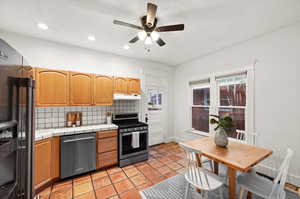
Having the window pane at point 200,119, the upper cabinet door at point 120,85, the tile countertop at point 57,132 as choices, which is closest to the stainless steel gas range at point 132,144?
the tile countertop at point 57,132

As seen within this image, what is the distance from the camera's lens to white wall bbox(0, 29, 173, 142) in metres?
2.38

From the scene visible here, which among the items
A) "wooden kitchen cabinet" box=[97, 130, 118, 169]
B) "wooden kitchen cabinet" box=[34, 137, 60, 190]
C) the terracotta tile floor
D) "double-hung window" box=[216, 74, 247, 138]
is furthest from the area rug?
"wooden kitchen cabinet" box=[34, 137, 60, 190]

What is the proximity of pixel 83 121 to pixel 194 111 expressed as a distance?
3169mm

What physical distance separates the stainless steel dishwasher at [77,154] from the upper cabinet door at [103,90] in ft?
2.59

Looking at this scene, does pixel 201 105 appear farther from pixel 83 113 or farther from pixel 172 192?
pixel 83 113

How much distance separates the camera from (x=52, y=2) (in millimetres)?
1598

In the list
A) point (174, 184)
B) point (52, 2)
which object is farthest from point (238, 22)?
point (174, 184)

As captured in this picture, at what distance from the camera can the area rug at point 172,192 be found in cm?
185

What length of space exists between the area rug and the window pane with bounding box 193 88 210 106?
6.82 ft

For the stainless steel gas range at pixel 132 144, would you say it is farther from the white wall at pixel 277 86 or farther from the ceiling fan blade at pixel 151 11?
the white wall at pixel 277 86

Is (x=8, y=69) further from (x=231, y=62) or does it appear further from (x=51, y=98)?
(x=231, y=62)

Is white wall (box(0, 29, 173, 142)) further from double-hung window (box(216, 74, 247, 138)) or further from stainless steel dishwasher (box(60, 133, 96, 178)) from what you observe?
double-hung window (box(216, 74, 247, 138))

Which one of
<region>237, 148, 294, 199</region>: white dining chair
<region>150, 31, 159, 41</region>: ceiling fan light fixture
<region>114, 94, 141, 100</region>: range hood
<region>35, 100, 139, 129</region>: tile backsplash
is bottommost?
<region>237, 148, 294, 199</region>: white dining chair

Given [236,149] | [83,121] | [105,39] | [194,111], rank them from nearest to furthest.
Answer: [236,149] → [105,39] → [83,121] → [194,111]
